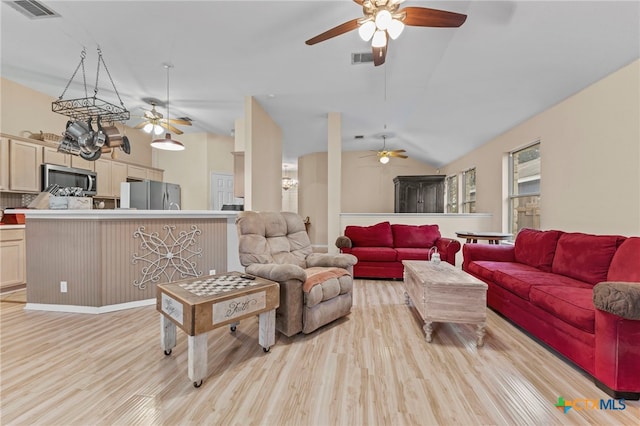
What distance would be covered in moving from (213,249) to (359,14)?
10.6 feet

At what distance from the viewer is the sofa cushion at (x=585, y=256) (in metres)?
2.18

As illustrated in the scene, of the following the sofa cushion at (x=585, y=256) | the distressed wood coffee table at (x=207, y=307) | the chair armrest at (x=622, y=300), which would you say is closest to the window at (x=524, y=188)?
the sofa cushion at (x=585, y=256)

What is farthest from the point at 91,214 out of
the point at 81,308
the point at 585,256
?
the point at 585,256

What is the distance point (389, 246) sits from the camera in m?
4.49

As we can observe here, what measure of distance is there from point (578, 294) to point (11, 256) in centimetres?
630

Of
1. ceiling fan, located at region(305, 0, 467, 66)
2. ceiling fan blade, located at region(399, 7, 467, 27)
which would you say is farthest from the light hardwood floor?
ceiling fan blade, located at region(399, 7, 467, 27)

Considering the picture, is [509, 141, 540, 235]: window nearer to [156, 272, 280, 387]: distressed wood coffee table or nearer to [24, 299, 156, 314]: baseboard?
[156, 272, 280, 387]: distressed wood coffee table

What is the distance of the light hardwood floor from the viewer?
1396mm

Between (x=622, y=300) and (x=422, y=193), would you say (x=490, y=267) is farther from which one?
(x=422, y=193)

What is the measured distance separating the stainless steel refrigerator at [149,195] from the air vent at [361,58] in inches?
156

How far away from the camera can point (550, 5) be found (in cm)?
215

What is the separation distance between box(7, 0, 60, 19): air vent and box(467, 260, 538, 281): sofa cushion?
5183mm

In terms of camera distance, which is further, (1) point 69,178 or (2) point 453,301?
(1) point 69,178

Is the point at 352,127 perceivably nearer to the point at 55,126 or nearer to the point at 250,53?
the point at 250,53
